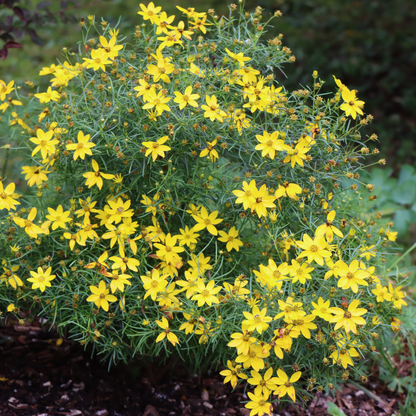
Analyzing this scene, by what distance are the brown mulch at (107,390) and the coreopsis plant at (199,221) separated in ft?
1.15

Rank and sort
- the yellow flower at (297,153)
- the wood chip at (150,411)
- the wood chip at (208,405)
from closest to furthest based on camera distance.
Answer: the yellow flower at (297,153) < the wood chip at (150,411) < the wood chip at (208,405)

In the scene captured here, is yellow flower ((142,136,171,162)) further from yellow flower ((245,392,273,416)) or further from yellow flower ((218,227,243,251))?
yellow flower ((245,392,273,416))

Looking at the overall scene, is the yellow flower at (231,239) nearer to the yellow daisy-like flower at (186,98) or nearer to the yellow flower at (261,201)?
the yellow flower at (261,201)

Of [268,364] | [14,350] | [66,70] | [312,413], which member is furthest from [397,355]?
[66,70]

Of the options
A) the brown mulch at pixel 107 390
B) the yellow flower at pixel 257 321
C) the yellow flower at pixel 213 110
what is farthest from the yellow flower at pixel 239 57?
the brown mulch at pixel 107 390

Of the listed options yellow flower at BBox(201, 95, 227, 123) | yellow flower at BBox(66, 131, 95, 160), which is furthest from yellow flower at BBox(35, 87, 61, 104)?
yellow flower at BBox(201, 95, 227, 123)

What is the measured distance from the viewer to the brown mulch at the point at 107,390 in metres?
2.16

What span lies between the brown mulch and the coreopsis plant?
13.8 inches

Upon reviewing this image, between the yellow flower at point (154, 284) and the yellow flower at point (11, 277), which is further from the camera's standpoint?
the yellow flower at point (11, 277)

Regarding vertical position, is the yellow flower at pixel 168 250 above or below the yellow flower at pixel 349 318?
below

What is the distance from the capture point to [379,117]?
613cm

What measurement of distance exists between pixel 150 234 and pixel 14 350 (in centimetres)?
115

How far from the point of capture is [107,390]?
224 cm

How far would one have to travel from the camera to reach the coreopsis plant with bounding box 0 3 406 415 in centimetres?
174
